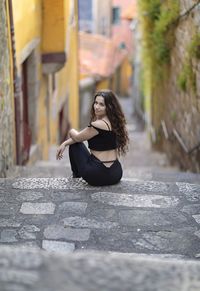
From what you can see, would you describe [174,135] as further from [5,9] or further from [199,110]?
[5,9]

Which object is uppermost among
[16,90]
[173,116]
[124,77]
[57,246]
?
[16,90]

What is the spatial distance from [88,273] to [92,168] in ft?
10.7

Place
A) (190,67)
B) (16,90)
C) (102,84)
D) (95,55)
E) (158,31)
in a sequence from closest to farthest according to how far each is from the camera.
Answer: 1. (16,90)
2. (190,67)
3. (158,31)
4. (95,55)
5. (102,84)

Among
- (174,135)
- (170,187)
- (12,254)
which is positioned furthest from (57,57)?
(12,254)

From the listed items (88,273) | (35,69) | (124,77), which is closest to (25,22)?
(35,69)

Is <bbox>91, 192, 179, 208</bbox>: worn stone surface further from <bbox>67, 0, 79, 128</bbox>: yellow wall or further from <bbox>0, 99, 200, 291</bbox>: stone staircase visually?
<bbox>67, 0, 79, 128</bbox>: yellow wall

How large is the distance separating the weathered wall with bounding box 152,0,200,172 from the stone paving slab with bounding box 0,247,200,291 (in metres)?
5.31

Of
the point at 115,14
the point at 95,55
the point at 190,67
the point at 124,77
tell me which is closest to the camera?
the point at 190,67

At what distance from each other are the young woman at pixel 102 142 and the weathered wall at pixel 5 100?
990 millimetres

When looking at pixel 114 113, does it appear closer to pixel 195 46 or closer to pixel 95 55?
pixel 195 46

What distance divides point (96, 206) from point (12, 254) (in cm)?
255

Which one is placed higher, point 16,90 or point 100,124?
point 100,124

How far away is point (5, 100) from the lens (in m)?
6.12

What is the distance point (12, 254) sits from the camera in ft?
6.53
